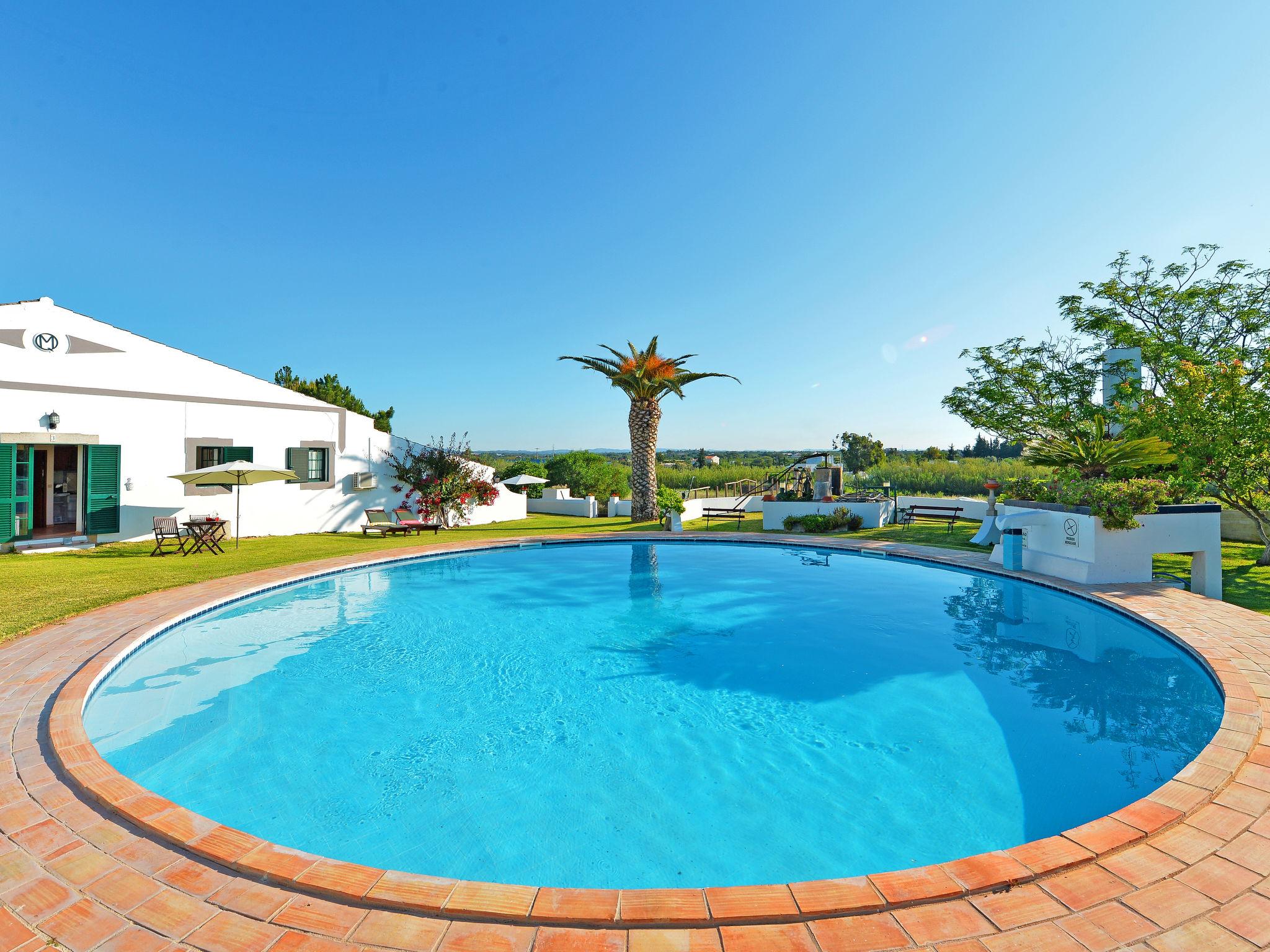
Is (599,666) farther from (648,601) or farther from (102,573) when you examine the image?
(102,573)

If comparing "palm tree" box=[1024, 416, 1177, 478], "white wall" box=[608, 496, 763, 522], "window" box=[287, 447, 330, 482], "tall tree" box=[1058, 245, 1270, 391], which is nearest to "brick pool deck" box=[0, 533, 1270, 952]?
"palm tree" box=[1024, 416, 1177, 478]

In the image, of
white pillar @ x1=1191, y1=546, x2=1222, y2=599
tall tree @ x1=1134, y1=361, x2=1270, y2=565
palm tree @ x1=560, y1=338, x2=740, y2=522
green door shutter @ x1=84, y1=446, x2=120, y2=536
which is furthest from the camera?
palm tree @ x1=560, y1=338, x2=740, y2=522

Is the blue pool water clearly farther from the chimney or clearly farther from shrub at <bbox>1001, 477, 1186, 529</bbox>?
the chimney

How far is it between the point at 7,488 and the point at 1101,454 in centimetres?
2325

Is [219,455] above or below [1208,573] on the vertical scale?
above

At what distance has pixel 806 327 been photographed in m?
22.5

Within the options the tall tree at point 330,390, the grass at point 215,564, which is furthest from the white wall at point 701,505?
the tall tree at point 330,390

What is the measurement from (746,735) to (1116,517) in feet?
26.5

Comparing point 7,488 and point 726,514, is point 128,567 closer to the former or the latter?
point 7,488

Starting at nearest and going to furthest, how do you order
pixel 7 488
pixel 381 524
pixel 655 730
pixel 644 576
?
pixel 655 730
pixel 644 576
pixel 7 488
pixel 381 524

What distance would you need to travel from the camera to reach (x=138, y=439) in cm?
1402

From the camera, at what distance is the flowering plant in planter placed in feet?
61.4

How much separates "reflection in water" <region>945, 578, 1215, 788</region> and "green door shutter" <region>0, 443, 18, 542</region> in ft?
62.2

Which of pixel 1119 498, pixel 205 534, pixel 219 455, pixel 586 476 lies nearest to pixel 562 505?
pixel 586 476
